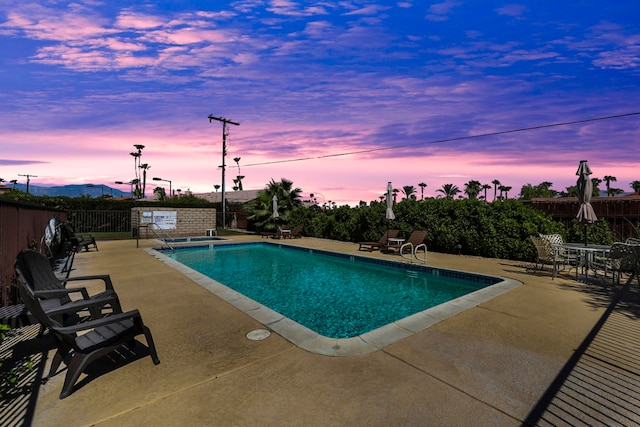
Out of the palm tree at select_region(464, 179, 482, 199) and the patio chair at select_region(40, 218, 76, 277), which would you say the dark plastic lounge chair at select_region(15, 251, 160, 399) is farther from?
the palm tree at select_region(464, 179, 482, 199)

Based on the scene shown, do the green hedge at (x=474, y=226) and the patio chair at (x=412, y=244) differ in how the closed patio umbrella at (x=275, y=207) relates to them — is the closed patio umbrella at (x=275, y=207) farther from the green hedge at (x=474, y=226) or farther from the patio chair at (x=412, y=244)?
the patio chair at (x=412, y=244)

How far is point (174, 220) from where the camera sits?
64.4 ft

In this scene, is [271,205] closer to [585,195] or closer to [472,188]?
[585,195]

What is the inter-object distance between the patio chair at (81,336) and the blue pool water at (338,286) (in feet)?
9.67

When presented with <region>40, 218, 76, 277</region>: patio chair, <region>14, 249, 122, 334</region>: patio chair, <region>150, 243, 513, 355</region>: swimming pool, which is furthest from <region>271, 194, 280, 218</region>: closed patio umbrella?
<region>14, 249, 122, 334</region>: patio chair

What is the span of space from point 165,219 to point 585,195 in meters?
21.2

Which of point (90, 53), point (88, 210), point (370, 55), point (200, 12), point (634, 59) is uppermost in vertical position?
point (370, 55)

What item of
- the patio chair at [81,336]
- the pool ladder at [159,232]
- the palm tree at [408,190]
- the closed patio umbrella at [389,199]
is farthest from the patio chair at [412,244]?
the palm tree at [408,190]

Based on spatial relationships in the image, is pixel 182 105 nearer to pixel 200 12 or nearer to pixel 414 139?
pixel 200 12

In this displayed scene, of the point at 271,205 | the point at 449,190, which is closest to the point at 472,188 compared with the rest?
the point at 449,190

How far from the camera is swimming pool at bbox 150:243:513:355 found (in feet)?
14.4

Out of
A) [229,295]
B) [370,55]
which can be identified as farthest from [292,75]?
[229,295]

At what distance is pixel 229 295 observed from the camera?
5.51 m

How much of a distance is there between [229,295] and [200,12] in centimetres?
912
